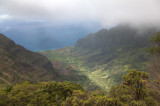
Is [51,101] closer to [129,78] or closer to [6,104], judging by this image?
[6,104]

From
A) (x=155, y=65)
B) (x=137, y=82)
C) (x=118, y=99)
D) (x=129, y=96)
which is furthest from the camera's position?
(x=155, y=65)

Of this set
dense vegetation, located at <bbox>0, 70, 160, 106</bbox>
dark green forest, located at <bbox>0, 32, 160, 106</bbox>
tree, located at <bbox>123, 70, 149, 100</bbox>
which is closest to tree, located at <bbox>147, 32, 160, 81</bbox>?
dark green forest, located at <bbox>0, 32, 160, 106</bbox>

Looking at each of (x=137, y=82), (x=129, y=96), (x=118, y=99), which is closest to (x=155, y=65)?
(x=137, y=82)

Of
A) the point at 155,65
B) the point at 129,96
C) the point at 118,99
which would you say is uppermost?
the point at 155,65

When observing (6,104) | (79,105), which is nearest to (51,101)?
(6,104)

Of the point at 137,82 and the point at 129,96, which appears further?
the point at 129,96

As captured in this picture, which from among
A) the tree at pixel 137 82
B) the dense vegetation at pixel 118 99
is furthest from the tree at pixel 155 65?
the tree at pixel 137 82

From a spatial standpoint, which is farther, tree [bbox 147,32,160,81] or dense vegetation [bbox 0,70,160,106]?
tree [bbox 147,32,160,81]

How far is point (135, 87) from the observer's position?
26.0 m

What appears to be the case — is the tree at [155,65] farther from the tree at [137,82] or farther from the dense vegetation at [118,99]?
the tree at [137,82]

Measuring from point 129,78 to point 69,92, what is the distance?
21008 mm

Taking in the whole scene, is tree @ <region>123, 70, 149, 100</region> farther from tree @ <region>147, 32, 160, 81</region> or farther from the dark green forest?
tree @ <region>147, 32, 160, 81</region>

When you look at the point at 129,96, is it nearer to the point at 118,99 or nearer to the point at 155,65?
the point at 118,99

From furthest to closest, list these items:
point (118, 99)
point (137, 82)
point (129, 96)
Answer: point (129, 96), point (118, 99), point (137, 82)
